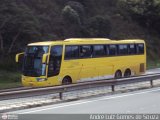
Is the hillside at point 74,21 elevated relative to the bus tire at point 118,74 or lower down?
elevated

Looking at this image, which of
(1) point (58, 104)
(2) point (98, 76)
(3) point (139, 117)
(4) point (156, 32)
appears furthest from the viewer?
(4) point (156, 32)

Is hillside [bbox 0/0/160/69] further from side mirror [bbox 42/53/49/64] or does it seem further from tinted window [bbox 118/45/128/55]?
side mirror [bbox 42/53/49/64]

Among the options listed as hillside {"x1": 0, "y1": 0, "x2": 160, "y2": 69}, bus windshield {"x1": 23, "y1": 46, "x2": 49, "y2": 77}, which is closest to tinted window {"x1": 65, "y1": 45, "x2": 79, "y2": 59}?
bus windshield {"x1": 23, "y1": 46, "x2": 49, "y2": 77}

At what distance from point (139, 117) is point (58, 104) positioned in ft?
16.1

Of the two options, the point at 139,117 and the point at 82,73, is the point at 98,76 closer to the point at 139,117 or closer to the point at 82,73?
the point at 82,73

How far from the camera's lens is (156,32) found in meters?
61.5

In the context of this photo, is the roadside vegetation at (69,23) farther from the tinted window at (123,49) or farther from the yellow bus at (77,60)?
the tinted window at (123,49)

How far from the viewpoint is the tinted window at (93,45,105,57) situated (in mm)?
27453

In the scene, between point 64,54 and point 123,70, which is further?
point 123,70

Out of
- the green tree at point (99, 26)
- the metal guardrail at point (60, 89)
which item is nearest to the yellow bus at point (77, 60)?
the metal guardrail at point (60, 89)

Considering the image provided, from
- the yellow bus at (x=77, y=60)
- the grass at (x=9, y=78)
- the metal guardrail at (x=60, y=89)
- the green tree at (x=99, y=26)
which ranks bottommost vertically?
the grass at (x=9, y=78)

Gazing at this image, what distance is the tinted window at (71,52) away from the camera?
2506 cm

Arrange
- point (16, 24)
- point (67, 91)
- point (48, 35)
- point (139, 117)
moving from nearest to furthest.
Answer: point (139, 117)
point (67, 91)
point (16, 24)
point (48, 35)

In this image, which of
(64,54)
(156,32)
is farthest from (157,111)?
(156,32)
